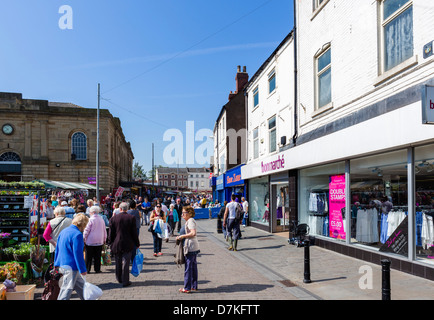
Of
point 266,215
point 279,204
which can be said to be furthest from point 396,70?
point 266,215

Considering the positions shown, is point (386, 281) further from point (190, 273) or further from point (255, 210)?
point (255, 210)

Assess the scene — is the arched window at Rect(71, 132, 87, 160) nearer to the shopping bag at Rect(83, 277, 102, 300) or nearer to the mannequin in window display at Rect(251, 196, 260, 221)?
the mannequin in window display at Rect(251, 196, 260, 221)

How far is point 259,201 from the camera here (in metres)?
19.6

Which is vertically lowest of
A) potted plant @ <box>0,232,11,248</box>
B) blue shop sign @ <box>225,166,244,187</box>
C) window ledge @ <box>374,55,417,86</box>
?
potted plant @ <box>0,232,11,248</box>

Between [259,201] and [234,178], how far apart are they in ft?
20.7

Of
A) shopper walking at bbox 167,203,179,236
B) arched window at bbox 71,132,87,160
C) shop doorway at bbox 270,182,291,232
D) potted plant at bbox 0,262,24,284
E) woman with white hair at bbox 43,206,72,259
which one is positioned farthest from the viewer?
arched window at bbox 71,132,87,160

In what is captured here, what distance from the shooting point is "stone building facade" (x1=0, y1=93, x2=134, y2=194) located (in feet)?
119

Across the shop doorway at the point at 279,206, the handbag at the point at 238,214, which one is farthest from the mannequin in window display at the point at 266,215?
the handbag at the point at 238,214

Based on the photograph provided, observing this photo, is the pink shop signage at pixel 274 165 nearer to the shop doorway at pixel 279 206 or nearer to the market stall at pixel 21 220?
the shop doorway at pixel 279 206

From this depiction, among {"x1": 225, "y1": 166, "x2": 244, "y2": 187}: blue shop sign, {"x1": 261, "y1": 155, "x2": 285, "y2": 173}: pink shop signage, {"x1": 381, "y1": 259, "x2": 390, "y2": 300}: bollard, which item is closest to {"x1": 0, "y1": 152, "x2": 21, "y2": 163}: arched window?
{"x1": 225, "y1": 166, "x2": 244, "y2": 187}: blue shop sign

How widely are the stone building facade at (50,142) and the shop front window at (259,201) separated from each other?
2102 cm

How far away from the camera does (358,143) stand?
9.05m

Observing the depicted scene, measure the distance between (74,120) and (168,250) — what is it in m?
30.1
